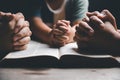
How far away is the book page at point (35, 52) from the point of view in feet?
2.98

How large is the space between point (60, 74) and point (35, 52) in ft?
0.48

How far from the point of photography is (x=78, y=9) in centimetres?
133

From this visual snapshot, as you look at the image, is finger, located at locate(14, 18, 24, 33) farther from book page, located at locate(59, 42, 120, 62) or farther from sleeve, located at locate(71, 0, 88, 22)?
sleeve, located at locate(71, 0, 88, 22)

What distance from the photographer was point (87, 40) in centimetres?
97

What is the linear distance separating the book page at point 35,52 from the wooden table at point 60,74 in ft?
0.18

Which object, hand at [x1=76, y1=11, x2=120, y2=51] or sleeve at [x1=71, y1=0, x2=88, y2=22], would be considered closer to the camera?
hand at [x1=76, y1=11, x2=120, y2=51]

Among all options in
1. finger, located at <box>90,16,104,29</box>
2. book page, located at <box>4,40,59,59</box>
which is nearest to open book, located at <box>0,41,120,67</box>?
book page, located at <box>4,40,59,59</box>

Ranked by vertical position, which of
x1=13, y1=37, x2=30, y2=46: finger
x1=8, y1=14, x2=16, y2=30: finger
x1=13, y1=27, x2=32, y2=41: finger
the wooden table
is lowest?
the wooden table

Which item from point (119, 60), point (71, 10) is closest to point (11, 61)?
point (119, 60)

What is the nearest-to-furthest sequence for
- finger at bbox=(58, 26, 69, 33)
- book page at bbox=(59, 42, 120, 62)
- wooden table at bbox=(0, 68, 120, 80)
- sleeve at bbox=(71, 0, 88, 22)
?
wooden table at bbox=(0, 68, 120, 80) < book page at bbox=(59, 42, 120, 62) < finger at bbox=(58, 26, 69, 33) < sleeve at bbox=(71, 0, 88, 22)

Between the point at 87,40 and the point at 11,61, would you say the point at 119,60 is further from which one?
the point at 11,61

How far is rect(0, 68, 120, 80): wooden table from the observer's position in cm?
80

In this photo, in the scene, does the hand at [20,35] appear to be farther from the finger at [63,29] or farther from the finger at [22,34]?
the finger at [63,29]

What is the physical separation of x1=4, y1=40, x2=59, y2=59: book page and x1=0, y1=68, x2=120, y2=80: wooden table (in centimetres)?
5
